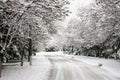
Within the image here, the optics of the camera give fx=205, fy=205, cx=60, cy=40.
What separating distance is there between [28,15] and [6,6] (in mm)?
1994

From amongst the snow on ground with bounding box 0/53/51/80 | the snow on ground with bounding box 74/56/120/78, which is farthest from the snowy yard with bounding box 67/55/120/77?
the snow on ground with bounding box 0/53/51/80

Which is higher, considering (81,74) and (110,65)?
→ (81,74)

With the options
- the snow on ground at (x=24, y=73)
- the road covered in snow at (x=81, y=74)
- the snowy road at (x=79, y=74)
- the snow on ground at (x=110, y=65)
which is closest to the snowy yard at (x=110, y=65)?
the snow on ground at (x=110, y=65)

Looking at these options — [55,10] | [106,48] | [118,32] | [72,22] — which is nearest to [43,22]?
[55,10]

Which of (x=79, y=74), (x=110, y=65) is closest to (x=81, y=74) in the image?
(x=79, y=74)

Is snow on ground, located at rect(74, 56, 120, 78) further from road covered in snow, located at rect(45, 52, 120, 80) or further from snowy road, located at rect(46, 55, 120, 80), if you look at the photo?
snowy road, located at rect(46, 55, 120, 80)

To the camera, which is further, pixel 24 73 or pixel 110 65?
pixel 110 65

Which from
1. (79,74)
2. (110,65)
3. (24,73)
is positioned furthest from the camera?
(110,65)

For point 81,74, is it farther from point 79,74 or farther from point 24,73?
point 24,73

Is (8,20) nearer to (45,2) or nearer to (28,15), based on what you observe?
(28,15)

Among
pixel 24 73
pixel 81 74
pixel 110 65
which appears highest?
pixel 24 73

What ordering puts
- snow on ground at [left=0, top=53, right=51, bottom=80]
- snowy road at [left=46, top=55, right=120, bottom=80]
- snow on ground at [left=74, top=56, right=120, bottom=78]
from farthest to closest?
snow on ground at [left=74, top=56, right=120, bottom=78] → snowy road at [left=46, top=55, right=120, bottom=80] → snow on ground at [left=0, top=53, right=51, bottom=80]

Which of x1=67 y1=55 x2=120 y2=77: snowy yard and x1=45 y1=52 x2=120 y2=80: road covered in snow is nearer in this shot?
x1=45 y1=52 x2=120 y2=80: road covered in snow

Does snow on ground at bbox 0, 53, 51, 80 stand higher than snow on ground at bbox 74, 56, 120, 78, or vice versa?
snow on ground at bbox 0, 53, 51, 80
